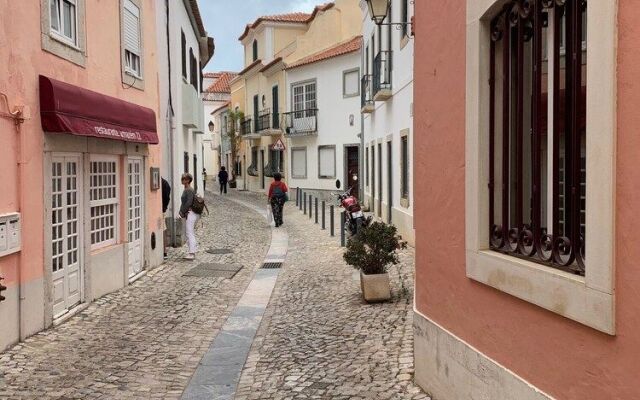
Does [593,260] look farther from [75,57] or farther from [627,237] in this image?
[75,57]

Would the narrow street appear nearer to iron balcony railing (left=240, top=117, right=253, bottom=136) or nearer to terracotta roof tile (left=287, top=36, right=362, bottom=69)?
terracotta roof tile (left=287, top=36, right=362, bottom=69)

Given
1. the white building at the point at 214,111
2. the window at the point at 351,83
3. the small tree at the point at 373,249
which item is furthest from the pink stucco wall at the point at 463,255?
the white building at the point at 214,111

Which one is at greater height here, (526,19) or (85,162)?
(526,19)

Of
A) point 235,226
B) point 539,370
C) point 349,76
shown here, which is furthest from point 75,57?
point 349,76

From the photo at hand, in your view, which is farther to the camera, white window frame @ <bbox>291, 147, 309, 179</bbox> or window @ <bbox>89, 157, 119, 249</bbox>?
white window frame @ <bbox>291, 147, 309, 179</bbox>

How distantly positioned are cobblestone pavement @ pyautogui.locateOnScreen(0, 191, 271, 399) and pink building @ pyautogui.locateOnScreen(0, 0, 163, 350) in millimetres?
308

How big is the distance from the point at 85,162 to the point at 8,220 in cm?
224

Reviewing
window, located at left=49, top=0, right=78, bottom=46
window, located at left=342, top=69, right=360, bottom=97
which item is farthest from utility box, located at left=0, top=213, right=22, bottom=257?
window, located at left=342, top=69, right=360, bottom=97

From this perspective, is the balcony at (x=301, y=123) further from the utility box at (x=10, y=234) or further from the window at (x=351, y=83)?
the utility box at (x=10, y=234)

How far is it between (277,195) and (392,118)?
13.8 ft

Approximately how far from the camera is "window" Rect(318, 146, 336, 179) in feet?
97.8

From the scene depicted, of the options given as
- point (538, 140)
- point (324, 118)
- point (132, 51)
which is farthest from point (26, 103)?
point (324, 118)

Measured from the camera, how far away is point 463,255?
4605 mm

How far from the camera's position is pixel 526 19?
3.90 metres
